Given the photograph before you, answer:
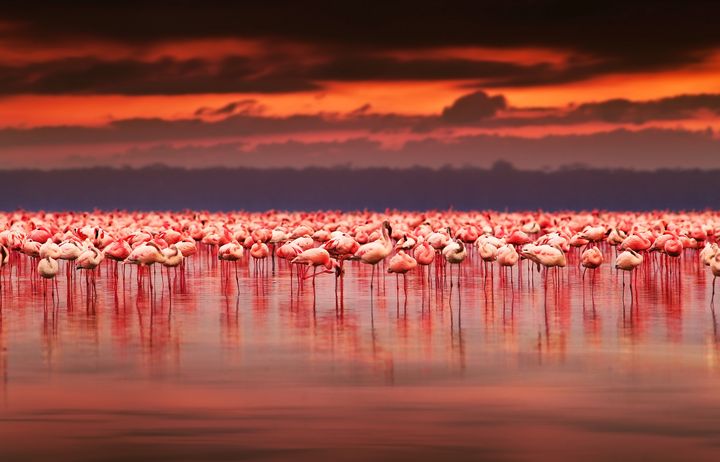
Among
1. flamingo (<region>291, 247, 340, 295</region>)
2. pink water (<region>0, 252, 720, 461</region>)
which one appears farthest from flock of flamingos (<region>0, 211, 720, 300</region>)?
pink water (<region>0, 252, 720, 461</region>)

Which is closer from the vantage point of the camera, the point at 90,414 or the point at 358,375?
the point at 90,414

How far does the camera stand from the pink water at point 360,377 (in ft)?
38.7

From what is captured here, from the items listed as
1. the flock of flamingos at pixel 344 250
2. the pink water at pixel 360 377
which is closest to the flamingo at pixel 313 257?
the flock of flamingos at pixel 344 250

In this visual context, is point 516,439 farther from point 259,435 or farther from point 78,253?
point 78,253

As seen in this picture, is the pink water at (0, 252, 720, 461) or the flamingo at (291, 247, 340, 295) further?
the flamingo at (291, 247, 340, 295)

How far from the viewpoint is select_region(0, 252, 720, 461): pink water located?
464 inches

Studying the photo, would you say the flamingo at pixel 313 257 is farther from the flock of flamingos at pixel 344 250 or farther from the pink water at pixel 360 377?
the pink water at pixel 360 377

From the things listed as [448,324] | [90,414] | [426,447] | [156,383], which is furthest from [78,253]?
[426,447]

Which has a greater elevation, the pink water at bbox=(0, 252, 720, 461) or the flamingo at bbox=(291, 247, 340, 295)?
the flamingo at bbox=(291, 247, 340, 295)

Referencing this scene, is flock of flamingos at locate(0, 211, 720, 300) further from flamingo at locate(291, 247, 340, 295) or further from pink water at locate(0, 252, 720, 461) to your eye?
pink water at locate(0, 252, 720, 461)

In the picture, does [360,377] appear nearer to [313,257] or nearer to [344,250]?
[313,257]

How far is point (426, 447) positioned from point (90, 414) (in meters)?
3.76

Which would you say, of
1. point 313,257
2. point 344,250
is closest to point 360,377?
point 313,257

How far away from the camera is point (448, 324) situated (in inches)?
867
